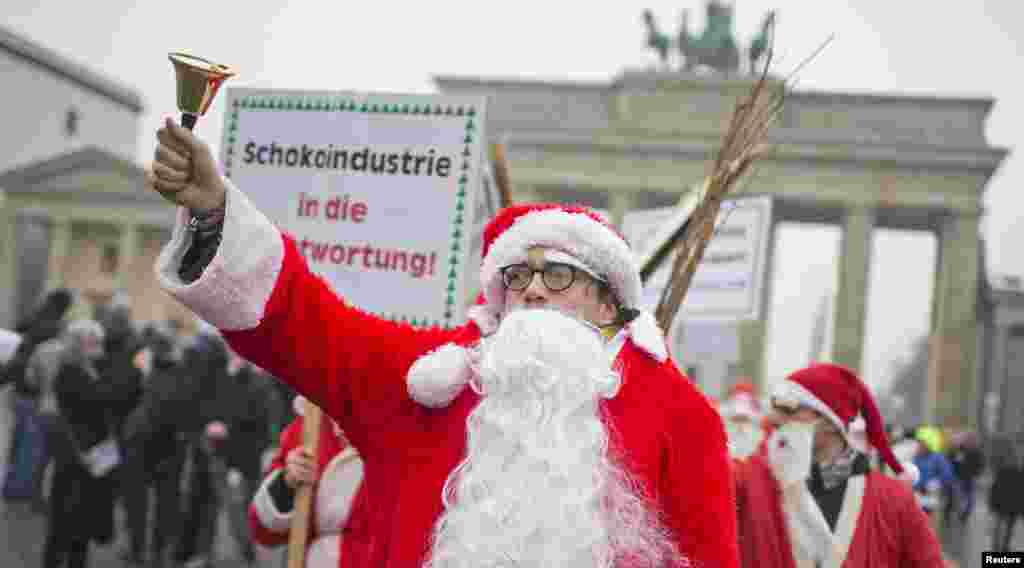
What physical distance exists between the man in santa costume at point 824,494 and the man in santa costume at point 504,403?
164 cm

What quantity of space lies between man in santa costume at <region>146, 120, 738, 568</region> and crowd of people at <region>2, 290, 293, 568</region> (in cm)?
543

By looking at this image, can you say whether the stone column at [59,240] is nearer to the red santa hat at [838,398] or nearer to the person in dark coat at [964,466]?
the person in dark coat at [964,466]

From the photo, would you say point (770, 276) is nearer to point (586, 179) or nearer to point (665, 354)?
point (586, 179)

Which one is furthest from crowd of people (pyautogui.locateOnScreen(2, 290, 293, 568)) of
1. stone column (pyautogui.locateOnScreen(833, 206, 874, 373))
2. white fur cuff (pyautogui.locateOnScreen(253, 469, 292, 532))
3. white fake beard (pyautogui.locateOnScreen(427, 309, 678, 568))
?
stone column (pyautogui.locateOnScreen(833, 206, 874, 373))

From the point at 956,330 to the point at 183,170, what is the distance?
4266 cm

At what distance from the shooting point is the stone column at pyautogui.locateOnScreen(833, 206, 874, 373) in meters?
42.5

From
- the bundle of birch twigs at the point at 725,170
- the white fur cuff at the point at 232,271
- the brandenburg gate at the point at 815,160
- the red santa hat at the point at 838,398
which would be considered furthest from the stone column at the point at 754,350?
the white fur cuff at the point at 232,271

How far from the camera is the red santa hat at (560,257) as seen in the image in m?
2.42

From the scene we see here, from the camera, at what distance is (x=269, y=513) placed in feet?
12.5

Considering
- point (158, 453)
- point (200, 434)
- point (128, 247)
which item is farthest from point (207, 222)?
point (128, 247)

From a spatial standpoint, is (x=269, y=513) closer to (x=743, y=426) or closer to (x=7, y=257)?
(x=743, y=426)

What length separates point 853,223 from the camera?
4275 centimetres

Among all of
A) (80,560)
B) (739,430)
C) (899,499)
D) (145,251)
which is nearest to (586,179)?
(145,251)

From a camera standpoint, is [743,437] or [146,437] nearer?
[146,437]
